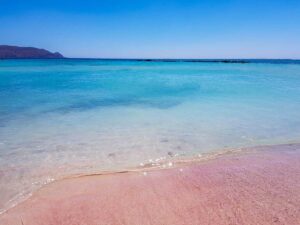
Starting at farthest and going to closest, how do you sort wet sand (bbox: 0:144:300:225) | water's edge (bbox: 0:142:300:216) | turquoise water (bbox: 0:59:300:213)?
turquoise water (bbox: 0:59:300:213) → water's edge (bbox: 0:142:300:216) → wet sand (bbox: 0:144:300:225)

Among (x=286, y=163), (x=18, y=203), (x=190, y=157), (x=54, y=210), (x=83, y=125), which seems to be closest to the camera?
(x=54, y=210)

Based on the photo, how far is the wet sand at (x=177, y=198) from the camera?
99.3 inches

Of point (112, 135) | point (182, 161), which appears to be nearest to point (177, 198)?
point (182, 161)

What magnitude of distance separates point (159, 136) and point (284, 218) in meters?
3.47

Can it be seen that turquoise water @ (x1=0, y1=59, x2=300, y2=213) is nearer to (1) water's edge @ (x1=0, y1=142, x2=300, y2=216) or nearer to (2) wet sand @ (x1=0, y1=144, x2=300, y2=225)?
(1) water's edge @ (x1=0, y1=142, x2=300, y2=216)

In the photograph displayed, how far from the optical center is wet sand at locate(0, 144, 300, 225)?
2521mm

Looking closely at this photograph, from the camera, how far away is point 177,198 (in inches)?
114

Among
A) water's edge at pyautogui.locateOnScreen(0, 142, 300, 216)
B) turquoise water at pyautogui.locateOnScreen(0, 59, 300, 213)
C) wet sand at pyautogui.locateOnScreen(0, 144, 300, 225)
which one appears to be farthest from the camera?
turquoise water at pyautogui.locateOnScreen(0, 59, 300, 213)

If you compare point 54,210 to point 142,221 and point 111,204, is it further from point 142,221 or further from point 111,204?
point 142,221

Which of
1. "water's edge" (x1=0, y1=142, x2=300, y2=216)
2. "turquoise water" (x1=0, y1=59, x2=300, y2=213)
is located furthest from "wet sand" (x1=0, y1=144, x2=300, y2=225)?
"turquoise water" (x1=0, y1=59, x2=300, y2=213)

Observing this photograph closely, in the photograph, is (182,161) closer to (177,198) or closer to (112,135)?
(177,198)

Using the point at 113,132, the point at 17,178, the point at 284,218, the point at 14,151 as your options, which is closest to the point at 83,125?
the point at 113,132

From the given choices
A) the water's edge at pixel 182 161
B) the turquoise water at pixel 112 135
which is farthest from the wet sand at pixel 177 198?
the turquoise water at pixel 112 135

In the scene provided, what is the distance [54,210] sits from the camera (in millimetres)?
2754
